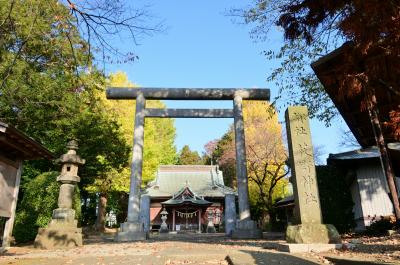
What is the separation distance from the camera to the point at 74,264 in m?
5.33

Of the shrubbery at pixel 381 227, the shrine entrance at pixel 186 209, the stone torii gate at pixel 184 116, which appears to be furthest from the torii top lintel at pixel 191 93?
the shrine entrance at pixel 186 209

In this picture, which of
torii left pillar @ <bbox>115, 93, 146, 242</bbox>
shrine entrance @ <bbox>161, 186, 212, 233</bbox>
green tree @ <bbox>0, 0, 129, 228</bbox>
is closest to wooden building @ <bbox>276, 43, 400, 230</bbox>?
torii left pillar @ <bbox>115, 93, 146, 242</bbox>

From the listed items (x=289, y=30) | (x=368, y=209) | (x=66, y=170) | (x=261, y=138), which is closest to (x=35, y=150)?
(x=66, y=170)

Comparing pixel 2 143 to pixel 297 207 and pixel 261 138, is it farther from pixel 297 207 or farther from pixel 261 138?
pixel 261 138

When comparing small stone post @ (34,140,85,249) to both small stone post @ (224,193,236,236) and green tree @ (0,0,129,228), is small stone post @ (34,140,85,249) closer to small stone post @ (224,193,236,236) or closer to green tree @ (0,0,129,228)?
green tree @ (0,0,129,228)

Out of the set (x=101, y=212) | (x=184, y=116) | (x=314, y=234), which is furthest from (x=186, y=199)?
(x=314, y=234)

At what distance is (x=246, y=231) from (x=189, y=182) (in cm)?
1950

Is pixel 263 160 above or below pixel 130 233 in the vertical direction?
above

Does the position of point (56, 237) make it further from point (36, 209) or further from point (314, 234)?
point (314, 234)

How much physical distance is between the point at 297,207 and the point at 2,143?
7.94m

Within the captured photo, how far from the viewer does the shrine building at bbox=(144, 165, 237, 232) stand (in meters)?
26.6

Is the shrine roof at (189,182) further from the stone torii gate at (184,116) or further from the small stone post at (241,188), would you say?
the small stone post at (241,188)

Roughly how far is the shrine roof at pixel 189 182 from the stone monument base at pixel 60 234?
18055mm

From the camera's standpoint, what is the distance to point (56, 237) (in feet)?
30.7
